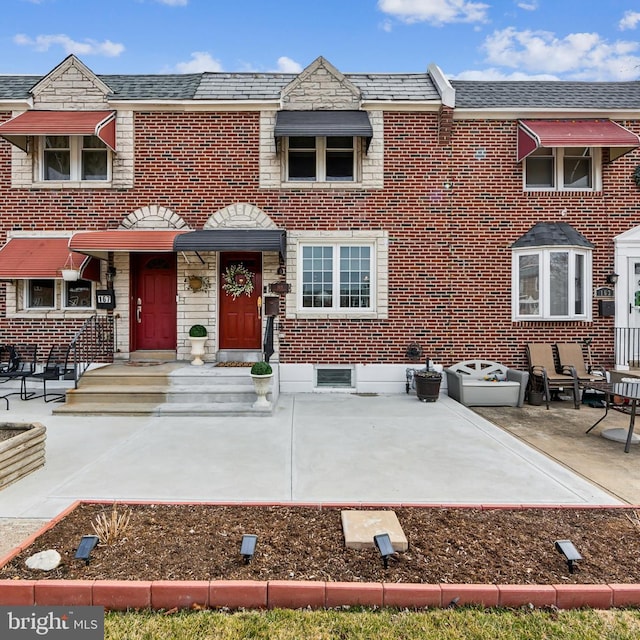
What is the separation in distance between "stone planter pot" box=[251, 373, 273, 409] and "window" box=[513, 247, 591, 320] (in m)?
6.11

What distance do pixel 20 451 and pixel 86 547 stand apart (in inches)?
94.5

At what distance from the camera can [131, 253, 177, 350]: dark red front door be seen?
9711 mm

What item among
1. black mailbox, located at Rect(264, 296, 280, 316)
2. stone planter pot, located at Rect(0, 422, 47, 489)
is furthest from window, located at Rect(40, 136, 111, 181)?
stone planter pot, located at Rect(0, 422, 47, 489)

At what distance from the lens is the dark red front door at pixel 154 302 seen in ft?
31.9

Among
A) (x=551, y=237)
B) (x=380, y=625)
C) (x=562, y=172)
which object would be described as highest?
(x=562, y=172)

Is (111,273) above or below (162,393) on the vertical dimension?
above

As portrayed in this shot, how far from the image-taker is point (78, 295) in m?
9.58

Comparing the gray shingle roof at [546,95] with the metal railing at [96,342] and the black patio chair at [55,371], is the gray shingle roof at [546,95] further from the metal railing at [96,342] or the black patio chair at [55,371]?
the black patio chair at [55,371]

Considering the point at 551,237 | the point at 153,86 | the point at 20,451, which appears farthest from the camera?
the point at 153,86

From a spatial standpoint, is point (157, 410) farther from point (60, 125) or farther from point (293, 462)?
point (60, 125)

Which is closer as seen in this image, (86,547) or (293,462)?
(86,547)

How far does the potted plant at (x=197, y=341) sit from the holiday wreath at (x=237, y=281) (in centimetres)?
121

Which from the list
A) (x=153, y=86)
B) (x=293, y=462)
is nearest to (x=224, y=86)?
(x=153, y=86)

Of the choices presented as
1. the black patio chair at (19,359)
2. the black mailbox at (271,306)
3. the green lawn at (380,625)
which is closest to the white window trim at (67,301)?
the black patio chair at (19,359)
